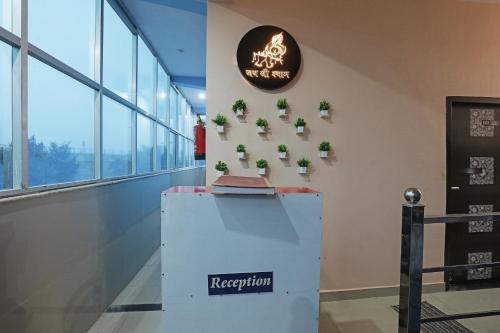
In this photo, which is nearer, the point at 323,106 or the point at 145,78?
the point at 323,106

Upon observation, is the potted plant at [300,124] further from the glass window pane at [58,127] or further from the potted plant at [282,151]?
the glass window pane at [58,127]

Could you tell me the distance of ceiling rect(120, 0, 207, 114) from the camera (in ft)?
9.71

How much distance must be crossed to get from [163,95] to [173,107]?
40.8 inches

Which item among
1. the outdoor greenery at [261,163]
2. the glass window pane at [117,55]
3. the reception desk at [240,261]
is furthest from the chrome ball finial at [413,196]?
the glass window pane at [117,55]

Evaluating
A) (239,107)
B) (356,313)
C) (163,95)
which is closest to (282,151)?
(239,107)

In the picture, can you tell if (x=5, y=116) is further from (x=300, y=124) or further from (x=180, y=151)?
(x=180, y=151)

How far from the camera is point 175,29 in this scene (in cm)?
354

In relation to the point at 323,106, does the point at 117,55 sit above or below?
above

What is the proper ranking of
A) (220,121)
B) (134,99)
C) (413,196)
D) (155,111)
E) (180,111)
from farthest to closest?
(180,111)
(155,111)
(134,99)
(220,121)
(413,196)

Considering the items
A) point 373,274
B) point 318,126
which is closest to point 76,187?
point 318,126

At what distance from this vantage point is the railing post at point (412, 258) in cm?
139

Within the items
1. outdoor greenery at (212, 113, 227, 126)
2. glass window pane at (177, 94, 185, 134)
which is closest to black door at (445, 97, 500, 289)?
outdoor greenery at (212, 113, 227, 126)

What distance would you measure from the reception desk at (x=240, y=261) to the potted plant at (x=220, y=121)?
1.18 m

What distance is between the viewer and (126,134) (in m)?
3.35
